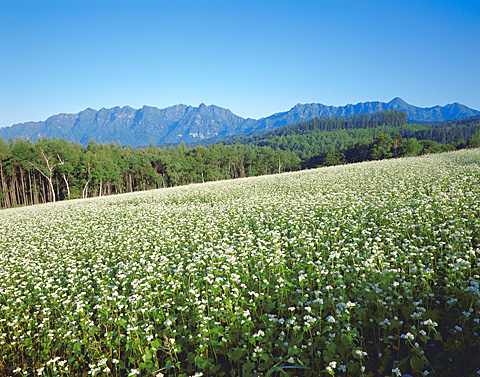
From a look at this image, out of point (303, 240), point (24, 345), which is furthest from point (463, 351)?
point (24, 345)

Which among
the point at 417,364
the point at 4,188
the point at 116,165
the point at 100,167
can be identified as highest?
the point at 116,165

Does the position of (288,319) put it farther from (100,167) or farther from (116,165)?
(116,165)

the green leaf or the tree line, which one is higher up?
the tree line

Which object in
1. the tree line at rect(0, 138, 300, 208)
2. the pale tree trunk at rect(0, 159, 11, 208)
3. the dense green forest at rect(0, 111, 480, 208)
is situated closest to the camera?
the tree line at rect(0, 138, 300, 208)

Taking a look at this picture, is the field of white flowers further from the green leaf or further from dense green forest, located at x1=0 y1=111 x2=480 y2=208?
dense green forest, located at x1=0 y1=111 x2=480 y2=208

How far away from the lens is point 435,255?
5805mm

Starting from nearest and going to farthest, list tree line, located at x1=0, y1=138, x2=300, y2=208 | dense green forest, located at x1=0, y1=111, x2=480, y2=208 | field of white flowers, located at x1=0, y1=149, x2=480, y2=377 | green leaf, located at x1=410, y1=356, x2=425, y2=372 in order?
green leaf, located at x1=410, y1=356, x2=425, y2=372 → field of white flowers, located at x1=0, y1=149, x2=480, y2=377 → tree line, located at x1=0, y1=138, x2=300, y2=208 → dense green forest, located at x1=0, y1=111, x2=480, y2=208

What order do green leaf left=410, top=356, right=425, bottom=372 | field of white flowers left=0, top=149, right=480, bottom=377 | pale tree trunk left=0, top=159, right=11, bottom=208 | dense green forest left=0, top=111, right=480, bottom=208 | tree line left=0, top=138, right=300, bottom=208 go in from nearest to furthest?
green leaf left=410, top=356, right=425, bottom=372, field of white flowers left=0, top=149, right=480, bottom=377, tree line left=0, top=138, right=300, bottom=208, dense green forest left=0, top=111, right=480, bottom=208, pale tree trunk left=0, top=159, right=11, bottom=208

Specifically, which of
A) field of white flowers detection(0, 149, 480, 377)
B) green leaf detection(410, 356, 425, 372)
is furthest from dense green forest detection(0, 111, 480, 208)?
green leaf detection(410, 356, 425, 372)

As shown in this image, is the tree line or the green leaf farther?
Result: the tree line

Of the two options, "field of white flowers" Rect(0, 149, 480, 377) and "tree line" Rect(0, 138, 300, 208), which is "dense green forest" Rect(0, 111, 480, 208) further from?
"field of white flowers" Rect(0, 149, 480, 377)

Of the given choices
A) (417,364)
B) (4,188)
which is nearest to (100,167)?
(4,188)

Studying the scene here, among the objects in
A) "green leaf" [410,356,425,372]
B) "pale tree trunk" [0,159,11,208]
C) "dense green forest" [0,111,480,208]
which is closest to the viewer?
"green leaf" [410,356,425,372]

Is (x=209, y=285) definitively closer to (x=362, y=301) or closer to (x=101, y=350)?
(x=101, y=350)
